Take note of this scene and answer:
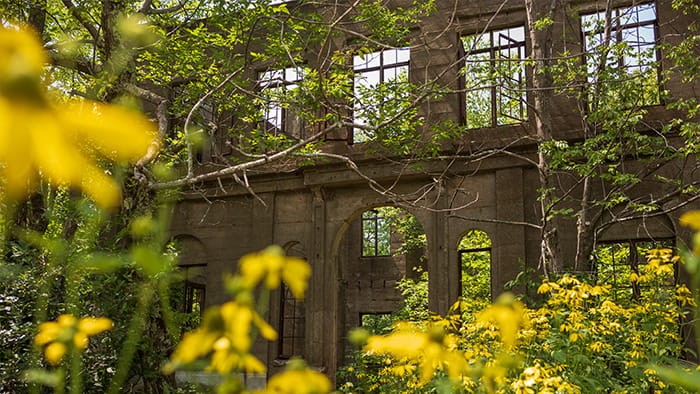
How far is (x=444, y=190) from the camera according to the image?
12.0 metres

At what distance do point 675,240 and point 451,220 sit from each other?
154 inches

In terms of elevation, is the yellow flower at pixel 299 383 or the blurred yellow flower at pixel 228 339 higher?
the blurred yellow flower at pixel 228 339

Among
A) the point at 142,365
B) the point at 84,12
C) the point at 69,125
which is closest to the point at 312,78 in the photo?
the point at 84,12

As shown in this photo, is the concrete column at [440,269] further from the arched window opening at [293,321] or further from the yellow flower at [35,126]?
the yellow flower at [35,126]

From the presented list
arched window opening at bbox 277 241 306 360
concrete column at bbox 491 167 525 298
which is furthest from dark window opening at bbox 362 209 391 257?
concrete column at bbox 491 167 525 298

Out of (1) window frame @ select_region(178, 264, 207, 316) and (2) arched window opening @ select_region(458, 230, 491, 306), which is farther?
(2) arched window opening @ select_region(458, 230, 491, 306)

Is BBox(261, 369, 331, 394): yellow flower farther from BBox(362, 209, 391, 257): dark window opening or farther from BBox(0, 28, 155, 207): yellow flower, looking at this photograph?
BBox(362, 209, 391, 257): dark window opening

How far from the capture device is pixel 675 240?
11.1m

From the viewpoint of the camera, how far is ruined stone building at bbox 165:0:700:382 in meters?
11.4

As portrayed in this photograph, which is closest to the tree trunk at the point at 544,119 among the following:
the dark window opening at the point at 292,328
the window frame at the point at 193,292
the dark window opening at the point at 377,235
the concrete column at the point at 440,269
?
the concrete column at the point at 440,269

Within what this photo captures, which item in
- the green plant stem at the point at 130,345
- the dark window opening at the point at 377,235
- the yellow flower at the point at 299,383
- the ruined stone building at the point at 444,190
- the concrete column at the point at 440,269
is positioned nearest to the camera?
the yellow flower at the point at 299,383

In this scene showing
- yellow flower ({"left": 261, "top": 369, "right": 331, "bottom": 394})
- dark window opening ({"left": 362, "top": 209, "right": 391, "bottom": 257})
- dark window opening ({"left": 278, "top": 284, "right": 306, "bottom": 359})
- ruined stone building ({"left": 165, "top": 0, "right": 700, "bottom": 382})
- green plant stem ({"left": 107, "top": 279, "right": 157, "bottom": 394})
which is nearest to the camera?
yellow flower ({"left": 261, "top": 369, "right": 331, "bottom": 394})

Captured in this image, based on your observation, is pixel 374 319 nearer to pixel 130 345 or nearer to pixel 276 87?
pixel 276 87

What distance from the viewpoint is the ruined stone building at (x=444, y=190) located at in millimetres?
11375
